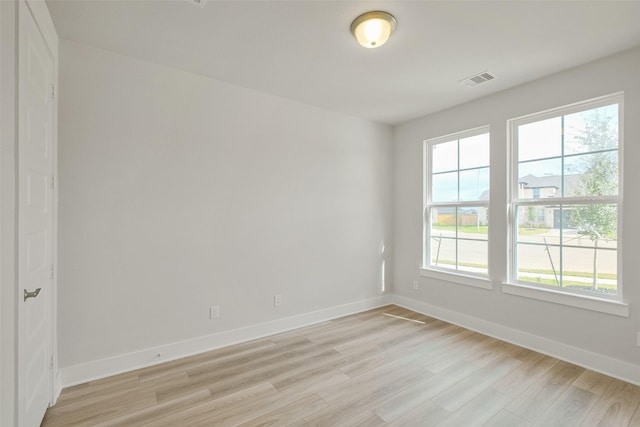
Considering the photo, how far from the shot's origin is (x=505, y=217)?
313cm

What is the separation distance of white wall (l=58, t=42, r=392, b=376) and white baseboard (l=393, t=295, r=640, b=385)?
1.32m

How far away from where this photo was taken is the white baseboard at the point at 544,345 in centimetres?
233

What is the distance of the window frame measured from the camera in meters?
3.35

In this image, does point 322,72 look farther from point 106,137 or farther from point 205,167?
point 106,137

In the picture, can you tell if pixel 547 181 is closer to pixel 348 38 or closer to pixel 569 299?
pixel 569 299

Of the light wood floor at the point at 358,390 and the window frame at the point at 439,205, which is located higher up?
the window frame at the point at 439,205

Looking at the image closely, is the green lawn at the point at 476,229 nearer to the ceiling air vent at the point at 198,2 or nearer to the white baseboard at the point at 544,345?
the white baseboard at the point at 544,345

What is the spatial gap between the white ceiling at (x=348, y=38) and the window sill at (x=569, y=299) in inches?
81.9

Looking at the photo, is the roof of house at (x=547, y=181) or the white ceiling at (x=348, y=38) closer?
the white ceiling at (x=348, y=38)

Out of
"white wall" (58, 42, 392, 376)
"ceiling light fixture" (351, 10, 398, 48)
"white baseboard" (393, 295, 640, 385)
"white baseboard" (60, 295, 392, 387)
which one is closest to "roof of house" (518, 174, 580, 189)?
"white baseboard" (393, 295, 640, 385)

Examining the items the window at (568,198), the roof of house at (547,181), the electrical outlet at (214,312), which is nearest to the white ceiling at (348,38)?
the window at (568,198)

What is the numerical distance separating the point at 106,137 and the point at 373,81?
2478 millimetres

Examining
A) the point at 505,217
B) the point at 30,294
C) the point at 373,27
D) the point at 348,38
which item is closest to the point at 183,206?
the point at 30,294

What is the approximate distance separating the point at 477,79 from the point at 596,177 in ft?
4.55
